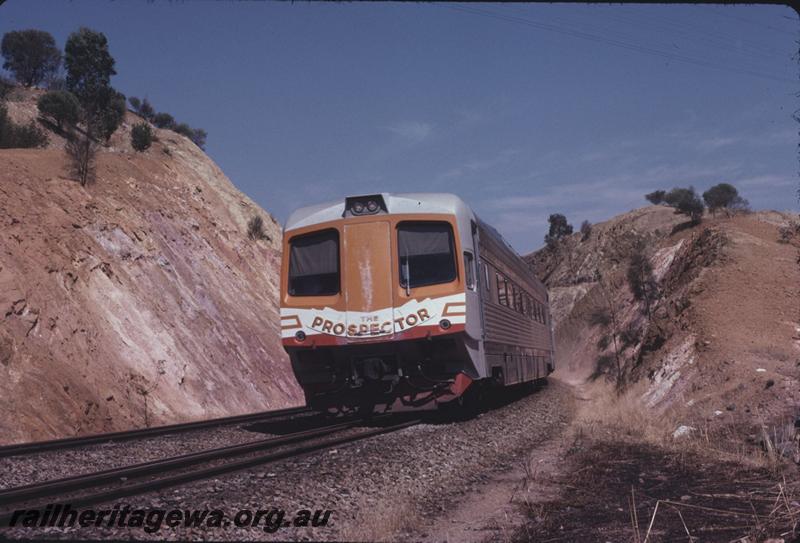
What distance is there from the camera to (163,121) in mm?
61031

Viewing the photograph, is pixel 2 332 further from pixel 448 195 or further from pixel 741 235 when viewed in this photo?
pixel 741 235

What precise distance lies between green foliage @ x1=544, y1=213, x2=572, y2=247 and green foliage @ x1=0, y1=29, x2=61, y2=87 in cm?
6073

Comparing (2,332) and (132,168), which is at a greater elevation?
(132,168)

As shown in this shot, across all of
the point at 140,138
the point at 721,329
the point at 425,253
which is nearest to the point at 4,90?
the point at 140,138

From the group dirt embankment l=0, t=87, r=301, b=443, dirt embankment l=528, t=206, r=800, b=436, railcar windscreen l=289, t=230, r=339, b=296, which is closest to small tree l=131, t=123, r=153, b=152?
dirt embankment l=0, t=87, r=301, b=443

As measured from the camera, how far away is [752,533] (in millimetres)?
5246

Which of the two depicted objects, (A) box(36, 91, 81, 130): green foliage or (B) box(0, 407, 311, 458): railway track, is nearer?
(B) box(0, 407, 311, 458): railway track

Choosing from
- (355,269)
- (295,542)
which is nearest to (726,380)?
(355,269)

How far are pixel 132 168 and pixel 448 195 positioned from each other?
84.2ft

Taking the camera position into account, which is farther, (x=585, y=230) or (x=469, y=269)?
(x=585, y=230)

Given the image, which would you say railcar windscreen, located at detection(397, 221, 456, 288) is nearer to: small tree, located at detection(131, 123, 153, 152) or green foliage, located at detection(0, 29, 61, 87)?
small tree, located at detection(131, 123, 153, 152)

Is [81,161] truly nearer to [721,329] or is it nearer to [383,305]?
[383,305]

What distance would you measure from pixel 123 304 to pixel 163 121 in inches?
1566

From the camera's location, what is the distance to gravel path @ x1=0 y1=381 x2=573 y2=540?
5.64 meters
